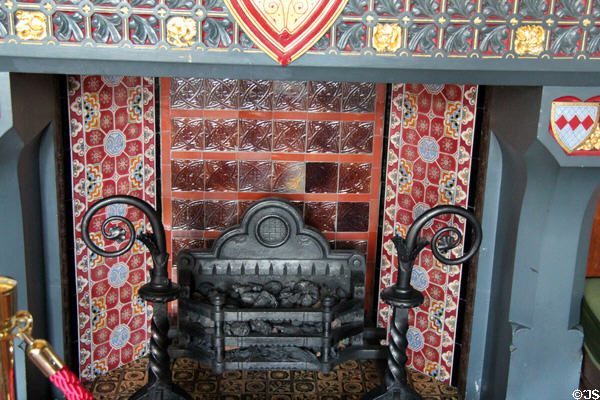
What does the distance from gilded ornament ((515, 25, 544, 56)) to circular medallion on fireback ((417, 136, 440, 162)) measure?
133 cm

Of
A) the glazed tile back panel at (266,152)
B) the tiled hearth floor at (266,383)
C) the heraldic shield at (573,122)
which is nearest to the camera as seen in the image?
the heraldic shield at (573,122)

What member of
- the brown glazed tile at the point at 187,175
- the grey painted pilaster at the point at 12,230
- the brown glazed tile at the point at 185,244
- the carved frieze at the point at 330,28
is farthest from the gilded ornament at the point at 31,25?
the brown glazed tile at the point at 185,244

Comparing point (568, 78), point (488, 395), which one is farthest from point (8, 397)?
point (488, 395)

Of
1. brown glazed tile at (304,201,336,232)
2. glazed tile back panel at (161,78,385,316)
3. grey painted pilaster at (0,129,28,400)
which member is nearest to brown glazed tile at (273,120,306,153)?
glazed tile back panel at (161,78,385,316)

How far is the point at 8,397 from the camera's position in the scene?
137 cm

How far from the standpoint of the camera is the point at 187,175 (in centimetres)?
460

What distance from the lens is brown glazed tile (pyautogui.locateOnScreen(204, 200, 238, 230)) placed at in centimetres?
467

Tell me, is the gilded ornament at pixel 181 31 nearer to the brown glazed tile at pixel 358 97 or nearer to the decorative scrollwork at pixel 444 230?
the decorative scrollwork at pixel 444 230

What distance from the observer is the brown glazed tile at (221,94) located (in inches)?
176

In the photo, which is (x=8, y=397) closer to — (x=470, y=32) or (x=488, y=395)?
(x=470, y=32)

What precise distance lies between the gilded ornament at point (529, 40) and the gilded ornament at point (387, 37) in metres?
0.56

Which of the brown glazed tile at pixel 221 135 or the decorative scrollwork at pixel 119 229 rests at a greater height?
the brown glazed tile at pixel 221 135

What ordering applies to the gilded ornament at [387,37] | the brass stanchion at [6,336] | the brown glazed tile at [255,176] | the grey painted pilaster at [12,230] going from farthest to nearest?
the brown glazed tile at [255,176] < the grey painted pilaster at [12,230] < the gilded ornament at [387,37] < the brass stanchion at [6,336]

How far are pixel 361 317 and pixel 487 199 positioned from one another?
112 centimetres
